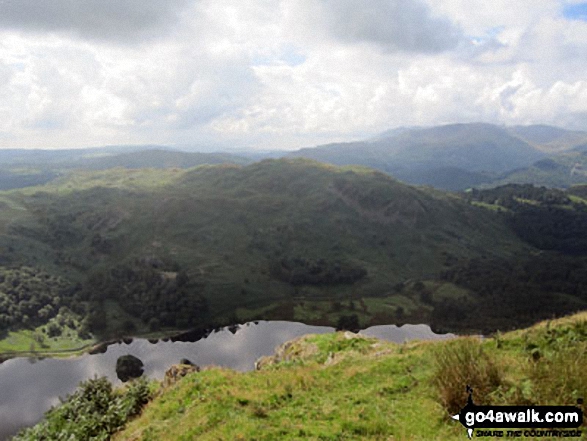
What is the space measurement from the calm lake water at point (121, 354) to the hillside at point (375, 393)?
123421 mm

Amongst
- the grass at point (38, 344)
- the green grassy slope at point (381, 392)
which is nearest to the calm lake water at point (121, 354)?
the grass at point (38, 344)

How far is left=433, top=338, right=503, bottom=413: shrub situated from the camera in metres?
14.7

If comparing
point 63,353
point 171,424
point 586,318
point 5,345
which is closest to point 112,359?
point 63,353

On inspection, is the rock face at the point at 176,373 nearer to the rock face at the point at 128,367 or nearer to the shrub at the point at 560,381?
the shrub at the point at 560,381

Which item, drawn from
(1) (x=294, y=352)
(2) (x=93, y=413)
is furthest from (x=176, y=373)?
(1) (x=294, y=352)

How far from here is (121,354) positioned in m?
170

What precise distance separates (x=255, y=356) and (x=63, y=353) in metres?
91.6

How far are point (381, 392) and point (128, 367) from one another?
15791cm

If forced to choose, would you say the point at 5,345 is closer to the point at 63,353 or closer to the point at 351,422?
the point at 63,353

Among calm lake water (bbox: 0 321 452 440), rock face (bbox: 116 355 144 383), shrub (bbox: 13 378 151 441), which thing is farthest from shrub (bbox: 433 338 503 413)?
rock face (bbox: 116 355 144 383)

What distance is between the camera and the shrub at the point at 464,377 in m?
14.7

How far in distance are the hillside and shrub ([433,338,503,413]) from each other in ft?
0.13

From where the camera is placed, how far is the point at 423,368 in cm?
2291

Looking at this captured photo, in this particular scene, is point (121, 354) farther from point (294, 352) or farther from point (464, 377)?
point (464, 377)
